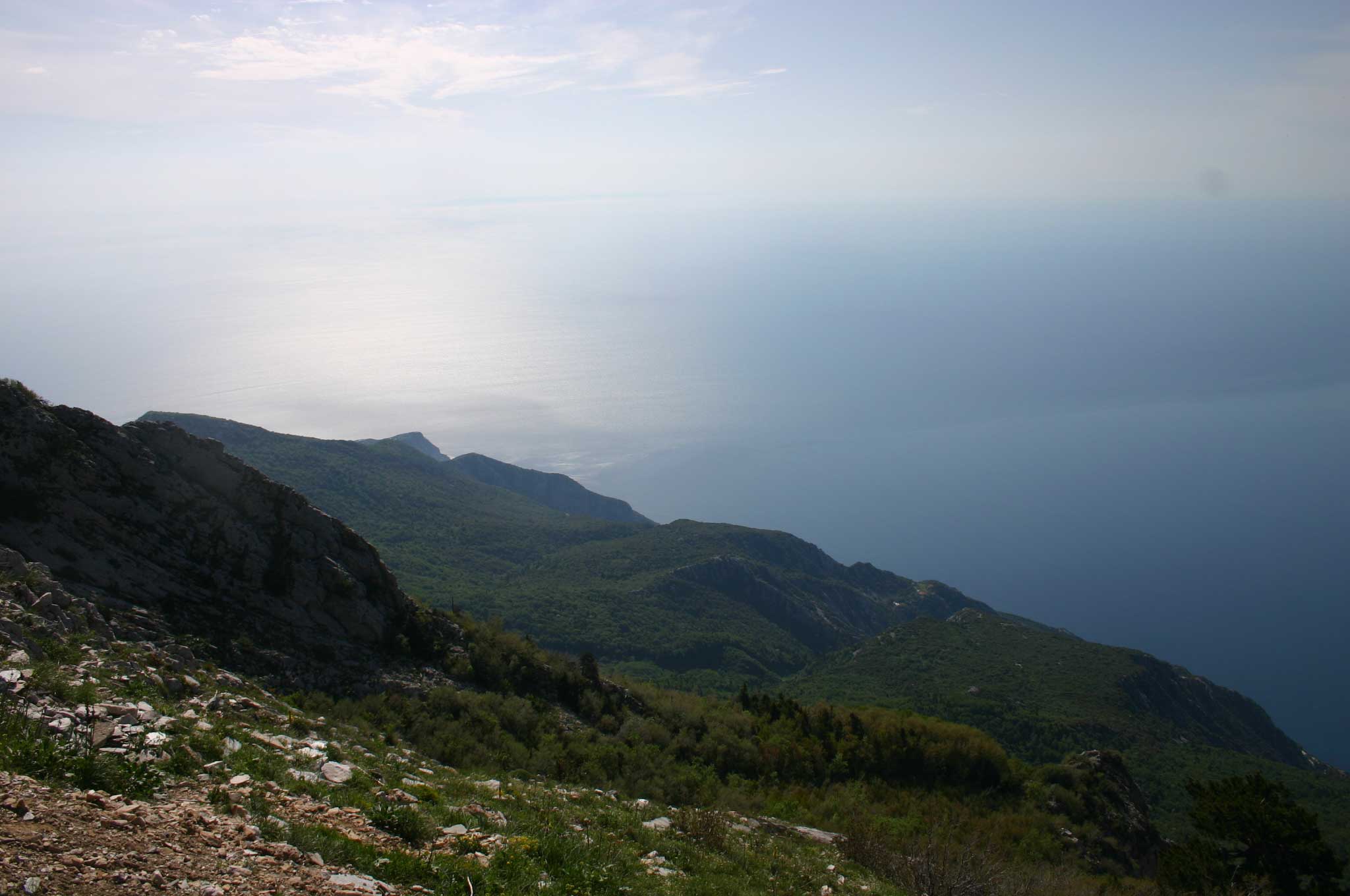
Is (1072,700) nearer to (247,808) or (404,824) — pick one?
(404,824)

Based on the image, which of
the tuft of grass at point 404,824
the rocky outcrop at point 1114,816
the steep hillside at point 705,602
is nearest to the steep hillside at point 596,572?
the steep hillside at point 705,602

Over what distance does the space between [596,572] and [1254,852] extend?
50190mm

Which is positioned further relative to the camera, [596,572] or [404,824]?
[596,572]

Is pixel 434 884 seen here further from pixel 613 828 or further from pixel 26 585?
pixel 26 585

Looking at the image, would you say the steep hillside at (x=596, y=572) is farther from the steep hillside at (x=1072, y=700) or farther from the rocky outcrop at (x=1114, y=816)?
the rocky outcrop at (x=1114, y=816)

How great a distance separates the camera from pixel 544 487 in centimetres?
10706

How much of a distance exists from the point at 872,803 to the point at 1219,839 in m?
8.99

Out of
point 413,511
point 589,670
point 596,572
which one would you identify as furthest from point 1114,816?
point 413,511

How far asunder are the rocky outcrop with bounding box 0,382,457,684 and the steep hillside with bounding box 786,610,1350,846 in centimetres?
3155

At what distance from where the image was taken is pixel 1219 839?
64.0 ft

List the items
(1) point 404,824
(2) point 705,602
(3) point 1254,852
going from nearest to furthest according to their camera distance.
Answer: (1) point 404,824
(3) point 1254,852
(2) point 705,602

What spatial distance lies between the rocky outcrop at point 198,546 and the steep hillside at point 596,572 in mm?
26684

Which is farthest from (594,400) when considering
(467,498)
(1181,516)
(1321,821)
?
(1321,821)

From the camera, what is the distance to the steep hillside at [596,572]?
50562mm
